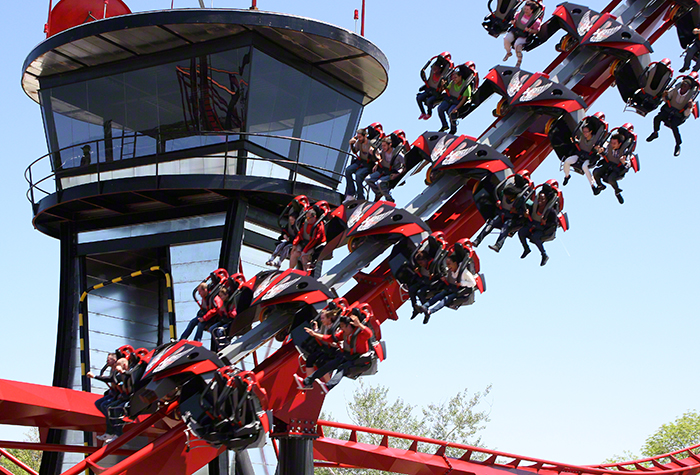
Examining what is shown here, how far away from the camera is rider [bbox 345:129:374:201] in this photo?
11.6m

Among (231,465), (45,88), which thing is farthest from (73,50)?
(231,465)

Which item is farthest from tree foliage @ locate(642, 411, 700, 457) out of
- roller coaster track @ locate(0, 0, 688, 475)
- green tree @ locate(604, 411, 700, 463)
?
roller coaster track @ locate(0, 0, 688, 475)

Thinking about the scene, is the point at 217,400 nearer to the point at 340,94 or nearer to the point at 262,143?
the point at 262,143

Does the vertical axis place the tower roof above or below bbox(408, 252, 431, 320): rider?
above

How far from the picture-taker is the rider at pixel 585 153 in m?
11.4

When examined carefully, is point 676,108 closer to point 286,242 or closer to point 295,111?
point 286,242

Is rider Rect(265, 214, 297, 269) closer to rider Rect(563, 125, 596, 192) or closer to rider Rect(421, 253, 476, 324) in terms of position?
rider Rect(421, 253, 476, 324)

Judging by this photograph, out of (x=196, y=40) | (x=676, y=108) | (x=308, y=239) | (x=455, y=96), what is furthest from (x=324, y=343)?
(x=196, y=40)

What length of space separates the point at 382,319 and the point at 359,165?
2017 millimetres

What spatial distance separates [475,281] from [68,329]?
32.6 ft

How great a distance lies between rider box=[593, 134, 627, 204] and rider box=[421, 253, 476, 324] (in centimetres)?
284

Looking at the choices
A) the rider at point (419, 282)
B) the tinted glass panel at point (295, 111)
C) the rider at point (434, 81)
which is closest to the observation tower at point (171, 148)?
the tinted glass panel at point (295, 111)

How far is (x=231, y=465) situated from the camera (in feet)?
50.7

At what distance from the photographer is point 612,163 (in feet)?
38.3
